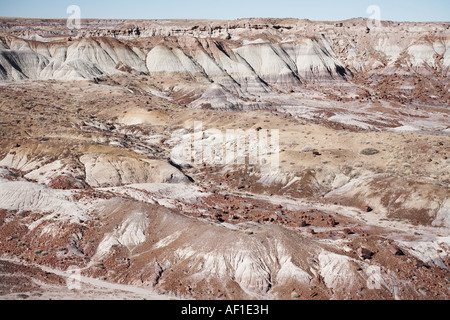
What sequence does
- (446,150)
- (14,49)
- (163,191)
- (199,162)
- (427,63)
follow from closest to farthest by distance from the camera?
(163,191) → (446,150) → (199,162) → (14,49) → (427,63)

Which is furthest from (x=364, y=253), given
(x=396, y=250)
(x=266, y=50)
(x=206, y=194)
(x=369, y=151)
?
(x=266, y=50)

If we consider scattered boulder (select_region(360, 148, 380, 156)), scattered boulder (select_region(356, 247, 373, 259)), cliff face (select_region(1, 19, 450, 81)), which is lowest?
scattered boulder (select_region(356, 247, 373, 259))

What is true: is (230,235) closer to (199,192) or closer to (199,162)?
(199,192)

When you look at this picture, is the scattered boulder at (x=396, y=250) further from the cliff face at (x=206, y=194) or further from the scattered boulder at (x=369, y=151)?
the scattered boulder at (x=369, y=151)

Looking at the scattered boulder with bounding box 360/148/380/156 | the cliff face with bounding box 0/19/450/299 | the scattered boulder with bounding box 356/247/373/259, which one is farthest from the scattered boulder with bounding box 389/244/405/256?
the scattered boulder with bounding box 360/148/380/156

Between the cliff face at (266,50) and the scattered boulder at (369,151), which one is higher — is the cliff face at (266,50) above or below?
above

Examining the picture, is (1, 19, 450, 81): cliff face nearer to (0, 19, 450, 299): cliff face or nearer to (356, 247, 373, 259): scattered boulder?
(0, 19, 450, 299): cliff face

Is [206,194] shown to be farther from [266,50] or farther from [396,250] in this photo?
[266,50]

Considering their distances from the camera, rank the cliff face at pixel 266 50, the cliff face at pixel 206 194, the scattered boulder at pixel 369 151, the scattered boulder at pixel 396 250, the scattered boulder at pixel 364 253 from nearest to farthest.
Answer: the cliff face at pixel 206 194
the scattered boulder at pixel 364 253
the scattered boulder at pixel 396 250
the scattered boulder at pixel 369 151
the cliff face at pixel 266 50

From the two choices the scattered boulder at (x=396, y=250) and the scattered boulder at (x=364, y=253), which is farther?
the scattered boulder at (x=396, y=250)

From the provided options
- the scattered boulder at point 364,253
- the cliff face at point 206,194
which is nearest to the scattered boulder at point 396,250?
the cliff face at point 206,194
